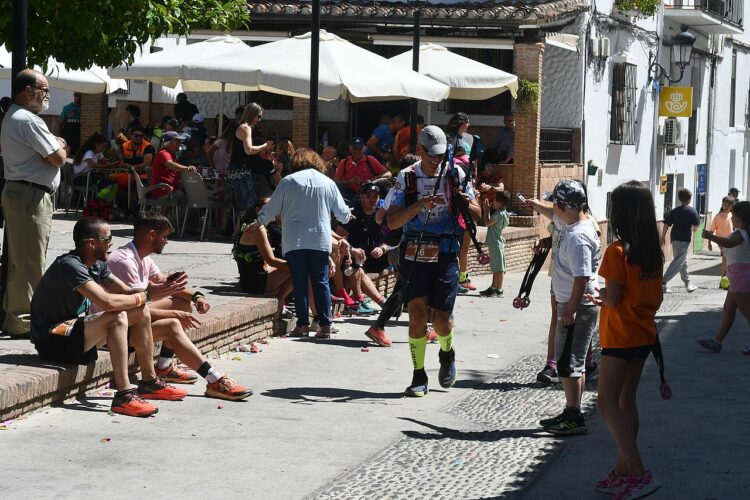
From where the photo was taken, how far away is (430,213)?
9.34 m

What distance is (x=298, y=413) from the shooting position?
28.3 feet

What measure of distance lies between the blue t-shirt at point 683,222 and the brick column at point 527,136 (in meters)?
3.17

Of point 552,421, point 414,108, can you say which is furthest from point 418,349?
point 414,108

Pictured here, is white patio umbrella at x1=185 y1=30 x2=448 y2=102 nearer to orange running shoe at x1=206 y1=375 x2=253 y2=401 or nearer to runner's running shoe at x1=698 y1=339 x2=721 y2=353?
runner's running shoe at x1=698 y1=339 x2=721 y2=353

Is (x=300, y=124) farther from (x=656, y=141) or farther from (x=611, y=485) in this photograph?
(x=611, y=485)

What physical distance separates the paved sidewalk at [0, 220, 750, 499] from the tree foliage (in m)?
3.21

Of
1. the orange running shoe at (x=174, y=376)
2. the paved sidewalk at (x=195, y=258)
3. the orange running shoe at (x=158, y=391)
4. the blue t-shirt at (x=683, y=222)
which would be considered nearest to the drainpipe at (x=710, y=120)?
the blue t-shirt at (x=683, y=222)

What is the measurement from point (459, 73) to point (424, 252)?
12.1 m

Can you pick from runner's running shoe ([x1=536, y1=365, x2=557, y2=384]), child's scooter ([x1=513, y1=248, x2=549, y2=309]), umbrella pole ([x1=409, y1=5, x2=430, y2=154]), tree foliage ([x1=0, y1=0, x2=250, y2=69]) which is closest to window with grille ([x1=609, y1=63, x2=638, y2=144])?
umbrella pole ([x1=409, y1=5, x2=430, y2=154])

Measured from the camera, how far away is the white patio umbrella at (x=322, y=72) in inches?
659

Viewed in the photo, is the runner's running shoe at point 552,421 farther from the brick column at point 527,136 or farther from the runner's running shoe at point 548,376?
the brick column at point 527,136

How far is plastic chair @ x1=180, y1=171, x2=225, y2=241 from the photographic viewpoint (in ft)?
57.4

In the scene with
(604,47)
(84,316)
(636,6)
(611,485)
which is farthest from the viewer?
(636,6)

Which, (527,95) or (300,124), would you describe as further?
(300,124)
